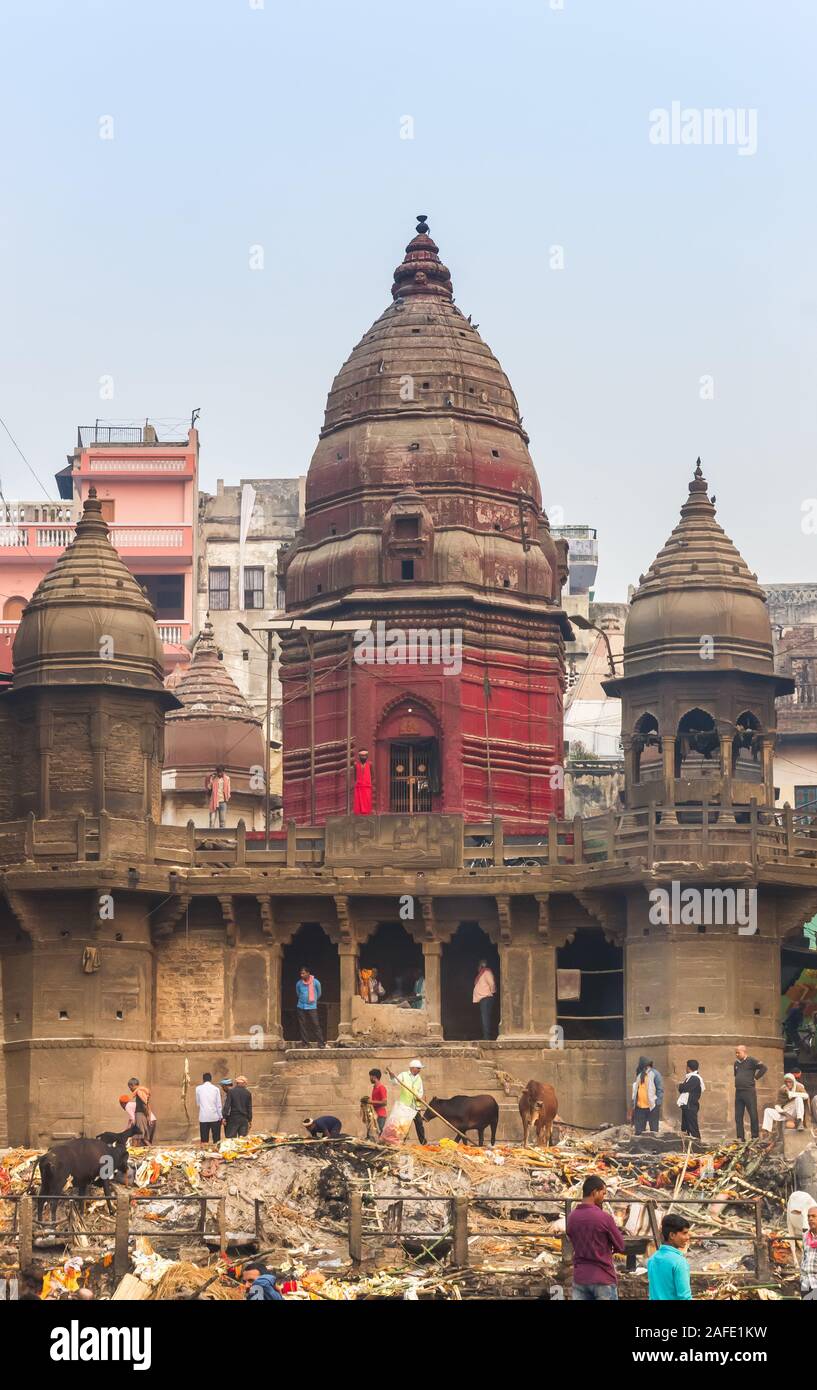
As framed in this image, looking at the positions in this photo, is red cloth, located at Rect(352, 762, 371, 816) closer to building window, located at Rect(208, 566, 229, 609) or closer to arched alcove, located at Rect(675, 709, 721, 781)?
arched alcove, located at Rect(675, 709, 721, 781)

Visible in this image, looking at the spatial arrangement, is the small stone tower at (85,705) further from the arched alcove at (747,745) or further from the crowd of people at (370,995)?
the arched alcove at (747,745)

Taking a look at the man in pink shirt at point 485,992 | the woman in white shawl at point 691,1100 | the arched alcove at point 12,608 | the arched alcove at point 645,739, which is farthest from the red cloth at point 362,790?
the arched alcove at point 12,608

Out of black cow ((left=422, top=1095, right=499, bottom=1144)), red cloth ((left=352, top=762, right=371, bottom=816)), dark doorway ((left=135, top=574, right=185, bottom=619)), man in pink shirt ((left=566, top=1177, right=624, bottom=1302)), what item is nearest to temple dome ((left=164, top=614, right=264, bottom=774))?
red cloth ((left=352, top=762, right=371, bottom=816))

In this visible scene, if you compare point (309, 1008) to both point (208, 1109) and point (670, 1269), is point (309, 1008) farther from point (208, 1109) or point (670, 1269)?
point (670, 1269)

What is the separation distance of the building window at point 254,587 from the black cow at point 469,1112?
1815 inches

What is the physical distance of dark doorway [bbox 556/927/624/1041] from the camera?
53219mm

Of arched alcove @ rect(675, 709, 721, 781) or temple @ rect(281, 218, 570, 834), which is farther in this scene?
temple @ rect(281, 218, 570, 834)

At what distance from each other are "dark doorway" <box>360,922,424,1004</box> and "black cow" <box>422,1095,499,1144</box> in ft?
19.8

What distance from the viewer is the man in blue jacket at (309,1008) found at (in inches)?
2077

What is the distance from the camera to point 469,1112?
4862 centimetres

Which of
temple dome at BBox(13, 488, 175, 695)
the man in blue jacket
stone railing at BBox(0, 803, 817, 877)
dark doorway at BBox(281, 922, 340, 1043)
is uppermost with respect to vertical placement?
temple dome at BBox(13, 488, 175, 695)

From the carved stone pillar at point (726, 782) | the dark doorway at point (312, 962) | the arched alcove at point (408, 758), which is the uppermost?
the arched alcove at point (408, 758)

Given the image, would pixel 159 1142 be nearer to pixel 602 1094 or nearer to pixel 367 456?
pixel 602 1094
